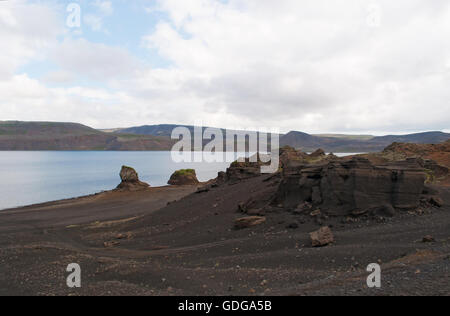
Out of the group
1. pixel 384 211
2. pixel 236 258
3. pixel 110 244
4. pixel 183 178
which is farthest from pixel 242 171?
pixel 183 178

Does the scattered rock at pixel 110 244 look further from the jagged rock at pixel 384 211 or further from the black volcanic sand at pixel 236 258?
the jagged rock at pixel 384 211

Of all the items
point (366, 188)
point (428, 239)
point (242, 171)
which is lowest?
point (428, 239)

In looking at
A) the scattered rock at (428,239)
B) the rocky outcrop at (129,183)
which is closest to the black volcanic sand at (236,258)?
the scattered rock at (428,239)

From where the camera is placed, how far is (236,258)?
10.7 metres

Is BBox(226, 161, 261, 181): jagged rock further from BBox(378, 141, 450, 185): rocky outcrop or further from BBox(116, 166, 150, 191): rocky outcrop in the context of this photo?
BBox(116, 166, 150, 191): rocky outcrop

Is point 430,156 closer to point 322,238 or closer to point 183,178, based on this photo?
point 322,238

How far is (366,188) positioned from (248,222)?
17.2 ft

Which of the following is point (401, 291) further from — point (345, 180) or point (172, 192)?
point (172, 192)

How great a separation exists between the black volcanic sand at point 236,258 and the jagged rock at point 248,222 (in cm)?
33

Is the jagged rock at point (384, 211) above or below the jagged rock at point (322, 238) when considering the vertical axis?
above

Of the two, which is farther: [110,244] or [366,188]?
[110,244]

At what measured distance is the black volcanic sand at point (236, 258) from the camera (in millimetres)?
7359
